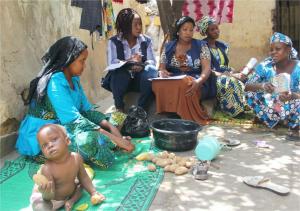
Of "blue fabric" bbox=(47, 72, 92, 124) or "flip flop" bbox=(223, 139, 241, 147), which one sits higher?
"blue fabric" bbox=(47, 72, 92, 124)

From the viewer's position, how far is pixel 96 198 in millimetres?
2918

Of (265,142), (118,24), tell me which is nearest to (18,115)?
(118,24)

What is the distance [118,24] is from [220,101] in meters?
1.82

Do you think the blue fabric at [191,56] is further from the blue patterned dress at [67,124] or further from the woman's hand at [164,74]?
the blue patterned dress at [67,124]

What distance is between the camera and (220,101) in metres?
5.50

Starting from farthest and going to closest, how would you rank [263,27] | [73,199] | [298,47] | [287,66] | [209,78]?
1. [298,47]
2. [263,27]
3. [209,78]
4. [287,66]
5. [73,199]

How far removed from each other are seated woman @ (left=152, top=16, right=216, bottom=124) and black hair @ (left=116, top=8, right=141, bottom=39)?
1.98 ft

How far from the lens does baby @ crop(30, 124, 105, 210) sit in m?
2.73

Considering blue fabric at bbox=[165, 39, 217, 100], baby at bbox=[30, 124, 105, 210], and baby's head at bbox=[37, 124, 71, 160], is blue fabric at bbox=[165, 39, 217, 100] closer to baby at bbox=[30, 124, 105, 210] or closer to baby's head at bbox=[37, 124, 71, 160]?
baby at bbox=[30, 124, 105, 210]

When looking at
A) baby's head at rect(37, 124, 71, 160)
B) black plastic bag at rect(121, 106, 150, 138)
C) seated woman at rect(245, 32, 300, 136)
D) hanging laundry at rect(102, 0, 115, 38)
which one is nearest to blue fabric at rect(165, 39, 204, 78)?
seated woman at rect(245, 32, 300, 136)

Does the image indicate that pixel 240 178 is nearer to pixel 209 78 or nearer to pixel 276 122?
pixel 276 122

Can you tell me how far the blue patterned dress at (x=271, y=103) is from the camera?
183 inches

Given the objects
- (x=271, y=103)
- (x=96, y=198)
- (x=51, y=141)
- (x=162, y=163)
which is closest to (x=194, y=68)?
(x=271, y=103)

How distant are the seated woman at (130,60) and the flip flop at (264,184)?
2.39 meters
